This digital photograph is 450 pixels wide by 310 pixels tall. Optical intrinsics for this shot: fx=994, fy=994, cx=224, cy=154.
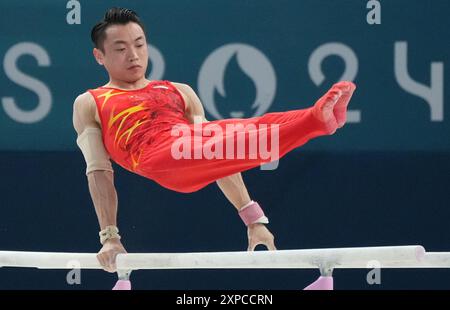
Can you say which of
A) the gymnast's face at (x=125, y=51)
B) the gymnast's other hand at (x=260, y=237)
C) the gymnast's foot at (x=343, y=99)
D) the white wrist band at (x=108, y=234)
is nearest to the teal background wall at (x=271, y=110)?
the gymnast's face at (x=125, y=51)

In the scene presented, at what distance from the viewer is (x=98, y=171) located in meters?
4.50

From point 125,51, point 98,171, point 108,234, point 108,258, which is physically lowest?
Answer: point 108,258

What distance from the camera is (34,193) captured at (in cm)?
564

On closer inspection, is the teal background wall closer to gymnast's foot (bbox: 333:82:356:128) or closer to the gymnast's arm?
the gymnast's arm

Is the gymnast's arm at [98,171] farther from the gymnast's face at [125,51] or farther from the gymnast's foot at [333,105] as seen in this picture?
the gymnast's foot at [333,105]

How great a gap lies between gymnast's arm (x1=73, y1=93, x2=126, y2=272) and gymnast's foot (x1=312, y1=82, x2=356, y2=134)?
1.08 m

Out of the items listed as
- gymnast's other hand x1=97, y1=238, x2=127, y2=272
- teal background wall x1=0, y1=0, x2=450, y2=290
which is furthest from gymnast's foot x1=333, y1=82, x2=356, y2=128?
teal background wall x1=0, y1=0, x2=450, y2=290

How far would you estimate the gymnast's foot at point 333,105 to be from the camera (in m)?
3.80

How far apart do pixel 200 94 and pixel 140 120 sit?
1.05m

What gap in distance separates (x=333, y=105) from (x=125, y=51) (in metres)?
1.20

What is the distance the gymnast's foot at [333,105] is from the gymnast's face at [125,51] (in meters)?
1.09

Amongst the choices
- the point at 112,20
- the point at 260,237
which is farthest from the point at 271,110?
the point at 112,20

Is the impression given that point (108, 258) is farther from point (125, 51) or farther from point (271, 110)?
point (271, 110)

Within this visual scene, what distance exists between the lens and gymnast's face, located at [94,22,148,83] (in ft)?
15.0
